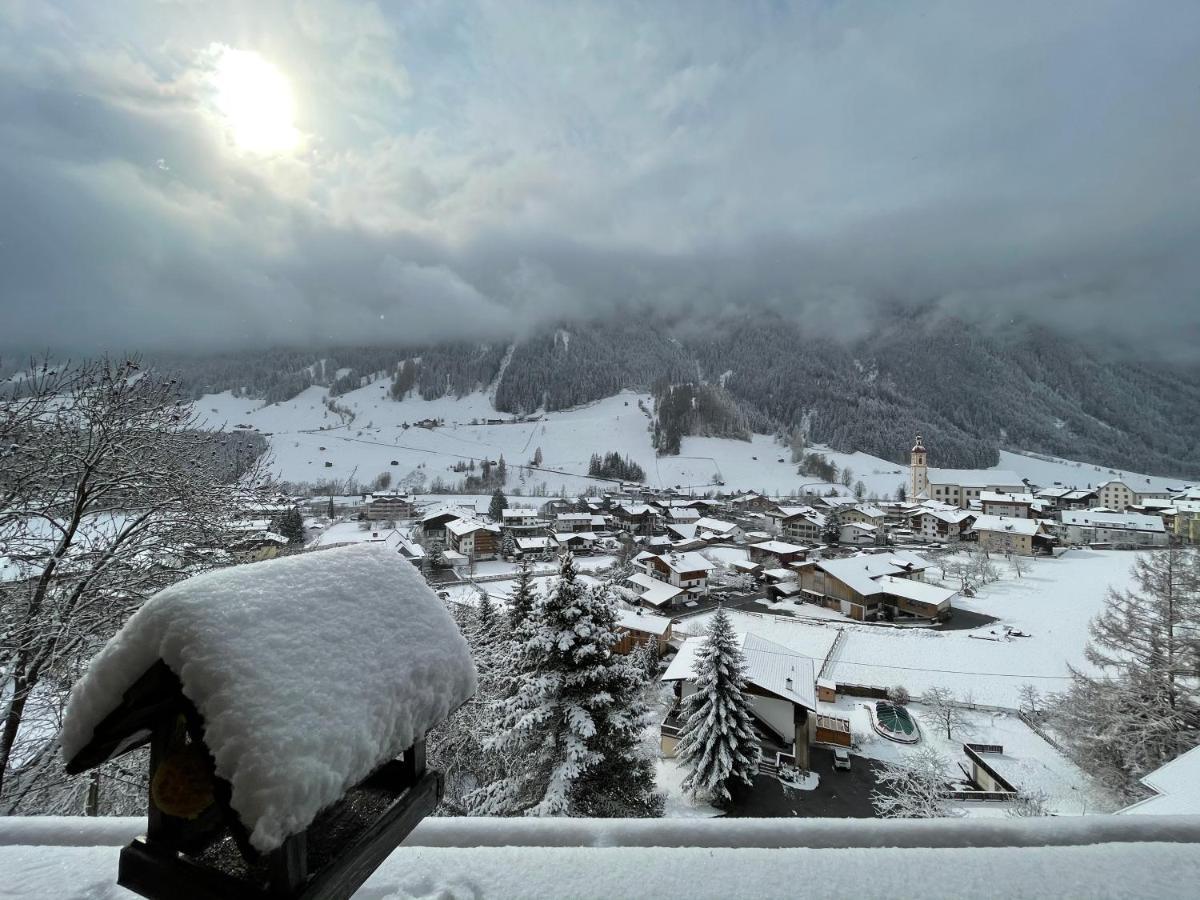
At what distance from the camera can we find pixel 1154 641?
12672 mm

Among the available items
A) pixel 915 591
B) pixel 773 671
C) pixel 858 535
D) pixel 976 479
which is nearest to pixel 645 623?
pixel 773 671

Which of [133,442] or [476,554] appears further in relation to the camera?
[476,554]

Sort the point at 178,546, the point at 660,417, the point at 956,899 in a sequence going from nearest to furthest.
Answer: the point at 956,899
the point at 178,546
the point at 660,417

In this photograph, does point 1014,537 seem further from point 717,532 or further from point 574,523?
point 574,523

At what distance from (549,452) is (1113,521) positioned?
85.0 m

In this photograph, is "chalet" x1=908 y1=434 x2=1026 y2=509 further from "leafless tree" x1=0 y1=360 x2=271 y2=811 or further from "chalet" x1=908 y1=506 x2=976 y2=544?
"leafless tree" x1=0 y1=360 x2=271 y2=811

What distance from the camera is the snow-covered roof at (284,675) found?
99cm

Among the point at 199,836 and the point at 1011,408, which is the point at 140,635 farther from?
the point at 1011,408

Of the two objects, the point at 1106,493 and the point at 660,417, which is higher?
the point at 660,417

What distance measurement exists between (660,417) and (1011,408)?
134m

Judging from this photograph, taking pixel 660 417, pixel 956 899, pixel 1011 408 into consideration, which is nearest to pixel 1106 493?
pixel 660 417

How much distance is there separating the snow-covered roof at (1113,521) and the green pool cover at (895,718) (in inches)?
1535

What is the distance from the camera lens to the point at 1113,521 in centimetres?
4959

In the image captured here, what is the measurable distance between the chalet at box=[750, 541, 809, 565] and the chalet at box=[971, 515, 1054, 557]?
18077 mm
